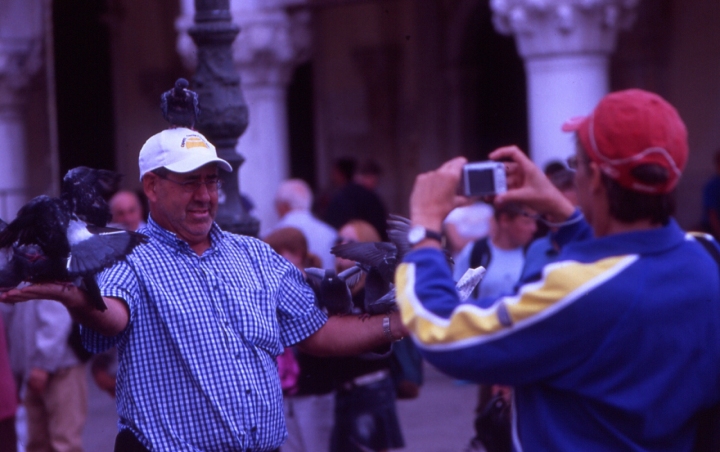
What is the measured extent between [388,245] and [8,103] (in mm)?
9155

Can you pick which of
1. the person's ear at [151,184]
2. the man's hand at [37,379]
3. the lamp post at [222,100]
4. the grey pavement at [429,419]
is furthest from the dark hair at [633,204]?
the grey pavement at [429,419]

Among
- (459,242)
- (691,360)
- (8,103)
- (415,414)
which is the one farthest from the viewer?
(8,103)

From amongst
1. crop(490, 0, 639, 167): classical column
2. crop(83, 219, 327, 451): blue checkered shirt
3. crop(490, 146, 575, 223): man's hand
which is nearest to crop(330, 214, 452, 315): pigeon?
crop(83, 219, 327, 451): blue checkered shirt

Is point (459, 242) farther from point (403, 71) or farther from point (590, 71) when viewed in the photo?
point (403, 71)

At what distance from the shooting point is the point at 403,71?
43.3 ft

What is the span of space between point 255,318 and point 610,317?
4.26 feet

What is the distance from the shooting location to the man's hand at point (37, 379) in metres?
6.18

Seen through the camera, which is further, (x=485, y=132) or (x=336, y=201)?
(x=485, y=132)

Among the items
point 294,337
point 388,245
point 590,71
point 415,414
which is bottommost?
point 415,414

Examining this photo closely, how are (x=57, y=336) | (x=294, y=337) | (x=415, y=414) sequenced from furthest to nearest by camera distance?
(x=415, y=414), (x=57, y=336), (x=294, y=337)

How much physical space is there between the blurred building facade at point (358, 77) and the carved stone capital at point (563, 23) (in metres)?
0.01

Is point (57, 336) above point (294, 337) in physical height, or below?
below

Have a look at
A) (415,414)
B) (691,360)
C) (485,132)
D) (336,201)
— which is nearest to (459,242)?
(336,201)

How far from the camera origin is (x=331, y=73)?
13.7 meters
